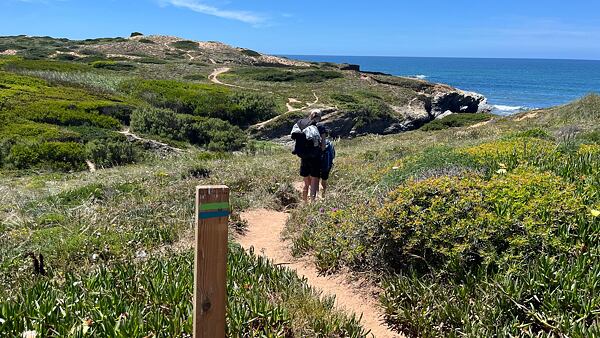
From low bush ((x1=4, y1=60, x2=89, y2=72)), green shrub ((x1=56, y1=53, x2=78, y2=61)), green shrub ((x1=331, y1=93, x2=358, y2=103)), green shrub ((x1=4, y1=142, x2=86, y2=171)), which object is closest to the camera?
green shrub ((x1=4, y1=142, x2=86, y2=171))

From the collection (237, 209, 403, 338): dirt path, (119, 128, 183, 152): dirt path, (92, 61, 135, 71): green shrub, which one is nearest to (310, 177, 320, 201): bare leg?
(237, 209, 403, 338): dirt path

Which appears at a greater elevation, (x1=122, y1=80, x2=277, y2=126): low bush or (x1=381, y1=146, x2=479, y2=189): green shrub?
(x1=381, y1=146, x2=479, y2=189): green shrub

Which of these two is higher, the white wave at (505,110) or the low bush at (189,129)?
the low bush at (189,129)

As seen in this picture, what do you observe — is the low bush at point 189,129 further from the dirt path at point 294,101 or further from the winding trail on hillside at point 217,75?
the winding trail on hillside at point 217,75

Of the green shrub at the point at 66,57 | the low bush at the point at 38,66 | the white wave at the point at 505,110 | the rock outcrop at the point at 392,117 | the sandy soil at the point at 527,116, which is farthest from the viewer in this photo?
the white wave at the point at 505,110

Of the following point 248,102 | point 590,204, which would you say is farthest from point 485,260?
point 248,102

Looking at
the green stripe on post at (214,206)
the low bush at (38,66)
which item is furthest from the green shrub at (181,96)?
the green stripe on post at (214,206)

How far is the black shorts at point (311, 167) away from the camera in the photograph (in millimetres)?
8500

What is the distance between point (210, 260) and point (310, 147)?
5.70m

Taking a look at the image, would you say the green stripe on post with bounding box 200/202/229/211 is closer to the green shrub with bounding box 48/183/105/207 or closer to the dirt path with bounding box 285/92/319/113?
the green shrub with bounding box 48/183/105/207

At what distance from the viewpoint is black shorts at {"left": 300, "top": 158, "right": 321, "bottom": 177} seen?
8.50 metres

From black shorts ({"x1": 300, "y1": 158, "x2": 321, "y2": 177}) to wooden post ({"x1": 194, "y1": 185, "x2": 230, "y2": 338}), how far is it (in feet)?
19.0

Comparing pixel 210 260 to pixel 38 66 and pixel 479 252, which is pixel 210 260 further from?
pixel 38 66

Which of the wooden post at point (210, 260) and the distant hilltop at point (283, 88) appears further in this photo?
the distant hilltop at point (283, 88)
